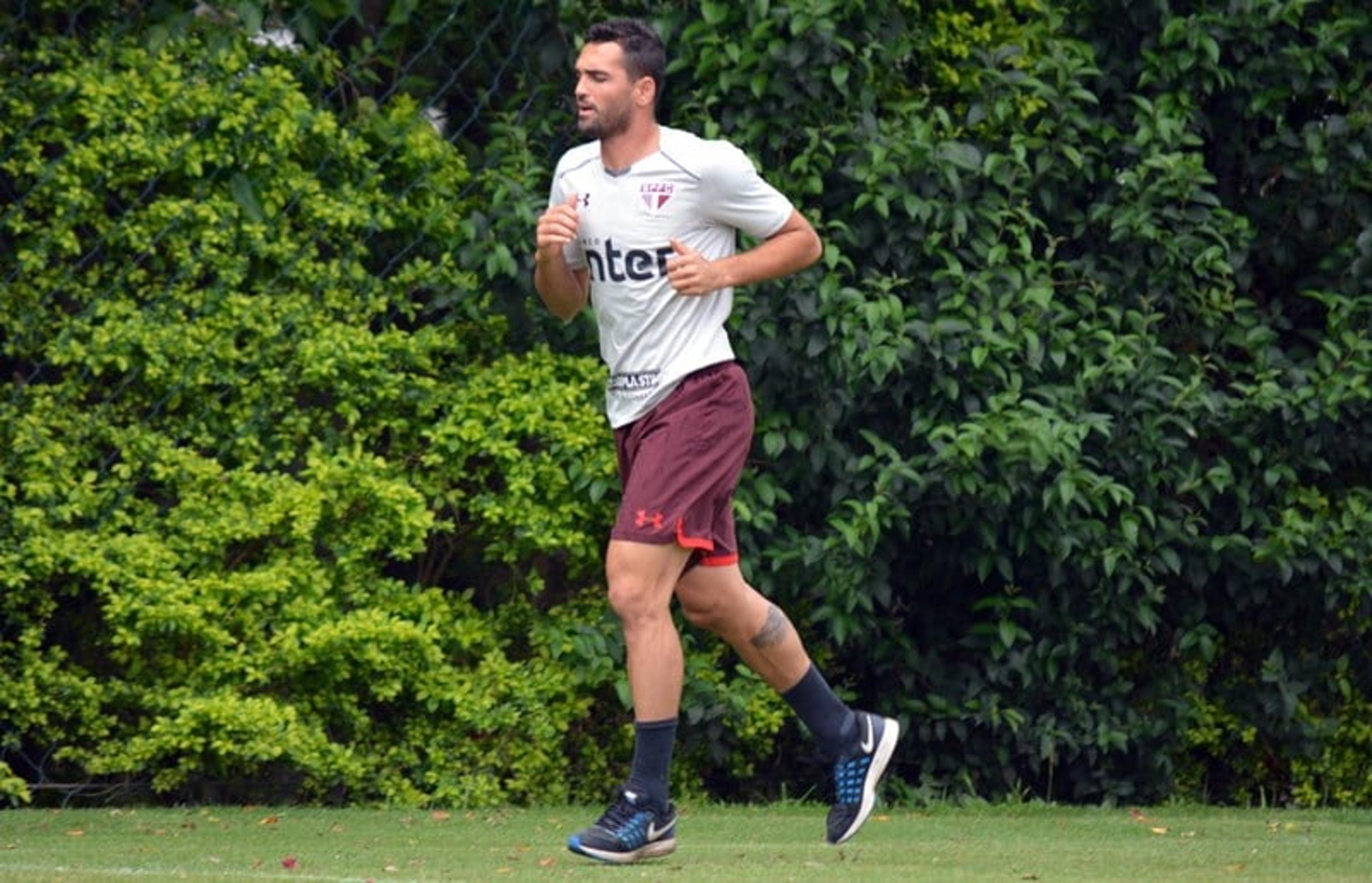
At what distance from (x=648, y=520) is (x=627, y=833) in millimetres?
767

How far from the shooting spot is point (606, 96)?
244 inches

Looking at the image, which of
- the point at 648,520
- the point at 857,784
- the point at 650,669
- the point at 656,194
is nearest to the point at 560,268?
the point at 656,194

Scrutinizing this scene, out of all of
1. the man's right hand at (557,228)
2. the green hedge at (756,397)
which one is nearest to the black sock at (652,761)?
the man's right hand at (557,228)

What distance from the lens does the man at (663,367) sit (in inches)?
239

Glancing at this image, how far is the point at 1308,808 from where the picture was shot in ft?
28.1

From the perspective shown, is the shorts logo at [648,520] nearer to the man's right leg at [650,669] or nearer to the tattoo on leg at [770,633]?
the man's right leg at [650,669]

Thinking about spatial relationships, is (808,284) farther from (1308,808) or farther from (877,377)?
(1308,808)

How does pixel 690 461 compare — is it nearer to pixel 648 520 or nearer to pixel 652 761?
pixel 648 520

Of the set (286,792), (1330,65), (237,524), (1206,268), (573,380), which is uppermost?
(1330,65)

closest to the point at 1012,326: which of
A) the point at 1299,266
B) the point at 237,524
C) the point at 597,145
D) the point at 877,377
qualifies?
the point at 877,377

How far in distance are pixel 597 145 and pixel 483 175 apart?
5.58 feet

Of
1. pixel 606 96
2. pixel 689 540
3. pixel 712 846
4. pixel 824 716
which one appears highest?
pixel 606 96

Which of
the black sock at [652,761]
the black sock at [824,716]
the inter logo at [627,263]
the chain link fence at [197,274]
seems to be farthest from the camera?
the chain link fence at [197,274]

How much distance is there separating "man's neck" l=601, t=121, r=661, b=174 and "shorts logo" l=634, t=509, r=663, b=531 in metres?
0.89
